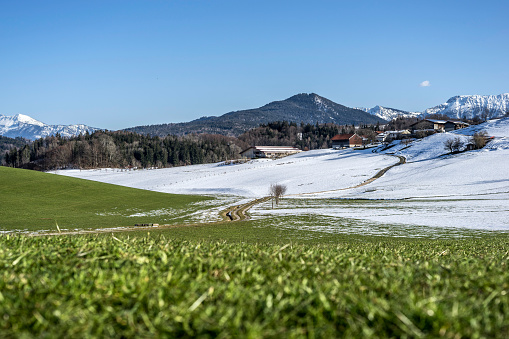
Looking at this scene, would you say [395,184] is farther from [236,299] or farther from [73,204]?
[236,299]

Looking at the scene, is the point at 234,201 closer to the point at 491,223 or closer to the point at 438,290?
the point at 491,223

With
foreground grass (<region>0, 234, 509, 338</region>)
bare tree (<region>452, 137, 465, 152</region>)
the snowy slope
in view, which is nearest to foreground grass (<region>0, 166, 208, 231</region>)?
the snowy slope

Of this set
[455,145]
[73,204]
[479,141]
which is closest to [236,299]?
[73,204]

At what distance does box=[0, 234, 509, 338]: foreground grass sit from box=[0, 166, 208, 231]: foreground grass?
40.3 meters

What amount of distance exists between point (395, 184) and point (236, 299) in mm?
93213

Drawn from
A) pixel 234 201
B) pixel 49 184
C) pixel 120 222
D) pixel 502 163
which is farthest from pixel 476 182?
pixel 49 184

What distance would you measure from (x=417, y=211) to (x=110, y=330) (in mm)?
57216

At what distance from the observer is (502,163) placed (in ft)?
326

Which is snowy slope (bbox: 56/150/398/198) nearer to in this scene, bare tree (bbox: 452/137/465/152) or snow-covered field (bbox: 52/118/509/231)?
snow-covered field (bbox: 52/118/509/231)

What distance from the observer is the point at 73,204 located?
6438cm

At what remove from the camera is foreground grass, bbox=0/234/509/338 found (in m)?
2.88

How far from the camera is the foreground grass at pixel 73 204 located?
155ft

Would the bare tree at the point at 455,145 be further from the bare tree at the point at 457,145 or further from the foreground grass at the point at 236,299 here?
the foreground grass at the point at 236,299

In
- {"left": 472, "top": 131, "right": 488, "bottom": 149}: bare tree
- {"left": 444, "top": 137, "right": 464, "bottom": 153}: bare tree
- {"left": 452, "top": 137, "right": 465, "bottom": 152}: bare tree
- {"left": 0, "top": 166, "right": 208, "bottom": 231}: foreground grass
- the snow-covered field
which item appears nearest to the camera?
{"left": 0, "top": 166, "right": 208, "bottom": 231}: foreground grass
